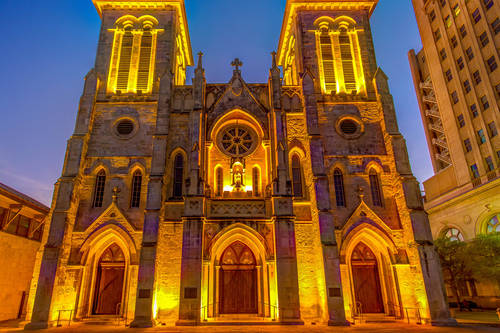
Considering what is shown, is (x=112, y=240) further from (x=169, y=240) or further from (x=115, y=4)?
(x=115, y=4)

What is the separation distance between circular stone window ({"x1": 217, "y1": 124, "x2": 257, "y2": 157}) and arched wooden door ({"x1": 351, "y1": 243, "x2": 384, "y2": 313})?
980cm

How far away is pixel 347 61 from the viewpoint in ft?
85.6

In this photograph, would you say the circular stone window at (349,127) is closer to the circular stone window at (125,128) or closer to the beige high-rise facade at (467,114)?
the beige high-rise facade at (467,114)

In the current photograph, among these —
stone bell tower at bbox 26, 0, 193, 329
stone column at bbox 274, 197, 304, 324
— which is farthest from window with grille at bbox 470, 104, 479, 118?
stone bell tower at bbox 26, 0, 193, 329

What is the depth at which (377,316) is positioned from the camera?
19281 mm

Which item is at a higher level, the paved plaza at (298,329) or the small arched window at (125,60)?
the small arched window at (125,60)

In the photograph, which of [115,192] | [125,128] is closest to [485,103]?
[125,128]

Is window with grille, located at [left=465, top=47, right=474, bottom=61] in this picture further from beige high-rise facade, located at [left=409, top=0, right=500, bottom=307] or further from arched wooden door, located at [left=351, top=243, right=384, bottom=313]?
arched wooden door, located at [left=351, top=243, right=384, bottom=313]

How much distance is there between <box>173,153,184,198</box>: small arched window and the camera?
2175cm

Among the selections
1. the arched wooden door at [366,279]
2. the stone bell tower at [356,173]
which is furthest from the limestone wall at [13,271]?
the arched wooden door at [366,279]

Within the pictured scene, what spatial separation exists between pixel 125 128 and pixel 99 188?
456 centimetres

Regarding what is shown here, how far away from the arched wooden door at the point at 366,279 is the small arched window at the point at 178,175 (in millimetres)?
11914

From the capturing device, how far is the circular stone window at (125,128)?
903 inches

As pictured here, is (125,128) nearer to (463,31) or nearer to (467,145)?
(467,145)
